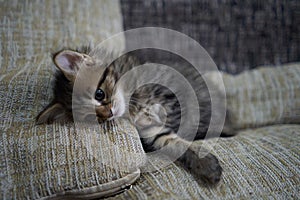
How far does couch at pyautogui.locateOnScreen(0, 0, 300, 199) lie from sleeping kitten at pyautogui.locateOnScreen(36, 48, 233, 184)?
5 centimetres

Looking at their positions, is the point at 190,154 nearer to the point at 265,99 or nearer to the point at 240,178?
the point at 240,178

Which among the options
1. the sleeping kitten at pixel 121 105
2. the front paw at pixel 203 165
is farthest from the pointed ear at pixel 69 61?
the front paw at pixel 203 165

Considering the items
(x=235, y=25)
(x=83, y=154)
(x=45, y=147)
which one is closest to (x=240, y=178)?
(x=83, y=154)

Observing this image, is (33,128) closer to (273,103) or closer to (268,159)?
(268,159)

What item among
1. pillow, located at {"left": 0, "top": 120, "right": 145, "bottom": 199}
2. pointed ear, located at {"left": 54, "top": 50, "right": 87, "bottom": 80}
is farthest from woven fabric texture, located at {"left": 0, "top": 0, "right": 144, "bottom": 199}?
pointed ear, located at {"left": 54, "top": 50, "right": 87, "bottom": 80}

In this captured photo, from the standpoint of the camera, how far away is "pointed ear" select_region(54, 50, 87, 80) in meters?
1.12

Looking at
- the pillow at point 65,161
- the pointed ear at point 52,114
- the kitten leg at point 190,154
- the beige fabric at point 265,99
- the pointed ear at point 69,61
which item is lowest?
the beige fabric at point 265,99

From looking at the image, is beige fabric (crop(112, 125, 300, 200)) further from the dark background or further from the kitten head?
the dark background

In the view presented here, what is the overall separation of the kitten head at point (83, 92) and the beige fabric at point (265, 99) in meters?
0.73

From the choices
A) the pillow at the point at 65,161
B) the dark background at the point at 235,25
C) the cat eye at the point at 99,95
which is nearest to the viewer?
the pillow at the point at 65,161

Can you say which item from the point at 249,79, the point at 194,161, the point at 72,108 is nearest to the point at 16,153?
the point at 72,108

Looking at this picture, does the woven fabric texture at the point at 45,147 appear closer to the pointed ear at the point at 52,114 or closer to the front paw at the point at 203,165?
the pointed ear at the point at 52,114

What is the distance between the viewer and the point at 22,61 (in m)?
1.43

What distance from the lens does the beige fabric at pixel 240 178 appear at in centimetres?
95
